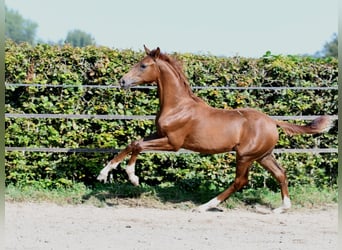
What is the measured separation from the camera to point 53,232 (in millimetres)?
5543

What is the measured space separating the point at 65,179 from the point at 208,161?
2.12 m

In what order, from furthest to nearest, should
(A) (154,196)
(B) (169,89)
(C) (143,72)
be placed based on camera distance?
(A) (154,196), (B) (169,89), (C) (143,72)

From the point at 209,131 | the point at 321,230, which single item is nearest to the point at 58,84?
the point at 209,131

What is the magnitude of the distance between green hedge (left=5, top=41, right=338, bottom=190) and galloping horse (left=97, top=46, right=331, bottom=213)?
976 mm

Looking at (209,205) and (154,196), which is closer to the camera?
(209,205)

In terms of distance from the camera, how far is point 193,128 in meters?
6.84

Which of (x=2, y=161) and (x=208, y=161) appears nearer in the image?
(x=2, y=161)

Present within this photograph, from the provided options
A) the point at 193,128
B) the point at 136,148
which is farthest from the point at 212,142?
the point at 136,148

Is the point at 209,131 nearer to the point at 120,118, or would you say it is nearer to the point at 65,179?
the point at 120,118

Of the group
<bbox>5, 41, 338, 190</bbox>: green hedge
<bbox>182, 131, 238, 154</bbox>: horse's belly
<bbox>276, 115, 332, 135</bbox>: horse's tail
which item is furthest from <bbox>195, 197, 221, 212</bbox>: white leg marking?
<bbox>276, 115, 332, 135</bbox>: horse's tail

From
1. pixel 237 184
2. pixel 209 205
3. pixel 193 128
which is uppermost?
pixel 193 128

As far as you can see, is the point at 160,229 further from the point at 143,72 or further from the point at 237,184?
the point at 143,72

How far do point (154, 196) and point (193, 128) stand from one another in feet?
4.07

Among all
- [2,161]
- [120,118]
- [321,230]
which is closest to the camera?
[2,161]
